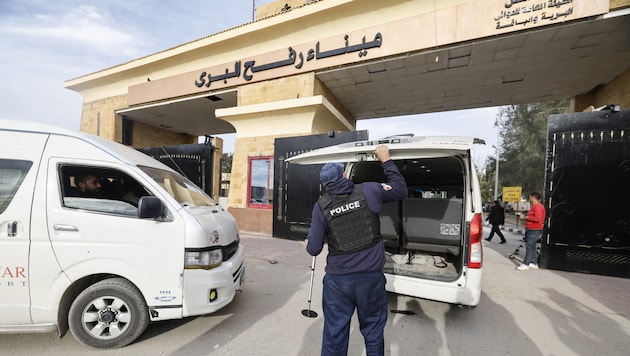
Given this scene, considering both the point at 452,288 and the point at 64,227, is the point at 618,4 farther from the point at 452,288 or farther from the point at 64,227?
the point at 64,227

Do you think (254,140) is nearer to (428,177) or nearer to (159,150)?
(159,150)

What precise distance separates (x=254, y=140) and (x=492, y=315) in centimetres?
857

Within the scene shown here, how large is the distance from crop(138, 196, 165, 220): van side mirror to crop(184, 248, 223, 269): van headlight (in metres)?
0.47

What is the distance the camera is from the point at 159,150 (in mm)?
11633

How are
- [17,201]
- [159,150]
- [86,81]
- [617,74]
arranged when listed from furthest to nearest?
[86,81] → [159,150] → [617,74] → [17,201]

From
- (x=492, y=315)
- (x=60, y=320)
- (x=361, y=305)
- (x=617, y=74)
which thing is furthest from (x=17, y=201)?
(x=617, y=74)

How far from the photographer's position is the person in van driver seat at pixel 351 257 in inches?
82.7

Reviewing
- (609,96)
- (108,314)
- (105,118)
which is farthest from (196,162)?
(609,96)

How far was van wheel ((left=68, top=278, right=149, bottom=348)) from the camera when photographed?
2570mm

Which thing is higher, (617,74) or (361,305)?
(617,74)

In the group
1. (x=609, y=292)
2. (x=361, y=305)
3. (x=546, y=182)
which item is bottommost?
(x=609, y=292)

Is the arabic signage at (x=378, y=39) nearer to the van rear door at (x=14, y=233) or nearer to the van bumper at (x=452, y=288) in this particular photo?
the van bumper at (x=452, y=288)

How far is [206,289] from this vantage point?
2.70 m

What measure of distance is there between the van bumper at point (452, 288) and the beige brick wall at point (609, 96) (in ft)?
29.4
